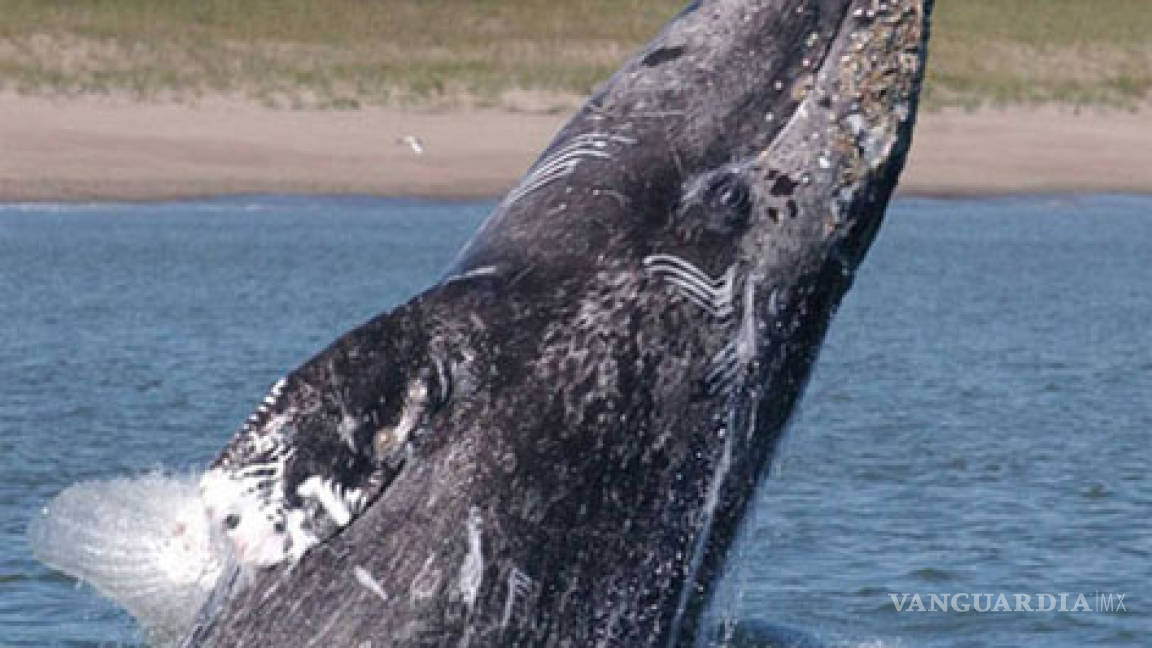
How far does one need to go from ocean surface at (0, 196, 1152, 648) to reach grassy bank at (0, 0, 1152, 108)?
24.1 feet

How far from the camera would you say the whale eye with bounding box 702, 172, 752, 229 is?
448 centimetres

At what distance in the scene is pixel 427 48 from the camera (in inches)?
1720

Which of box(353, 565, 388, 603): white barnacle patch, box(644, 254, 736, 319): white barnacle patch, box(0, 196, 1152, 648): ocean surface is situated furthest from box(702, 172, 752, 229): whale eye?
box(353, 565, 388, 603): white barnacle patch

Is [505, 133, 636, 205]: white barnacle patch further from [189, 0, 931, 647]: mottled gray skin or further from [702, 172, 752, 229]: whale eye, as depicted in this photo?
[702, 172, 752, 229]: whale eye

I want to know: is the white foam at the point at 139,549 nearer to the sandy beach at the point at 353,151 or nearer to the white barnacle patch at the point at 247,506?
the white barnacle patch at the point at 247,506

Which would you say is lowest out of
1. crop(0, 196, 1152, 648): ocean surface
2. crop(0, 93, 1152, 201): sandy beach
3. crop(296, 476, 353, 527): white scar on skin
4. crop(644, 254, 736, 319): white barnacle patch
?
crop(0, 93, 1152, 201): sandy beach

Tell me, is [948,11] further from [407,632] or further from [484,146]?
[407,632]

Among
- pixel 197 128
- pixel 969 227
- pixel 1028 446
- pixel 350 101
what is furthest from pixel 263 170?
pixel 1028 446

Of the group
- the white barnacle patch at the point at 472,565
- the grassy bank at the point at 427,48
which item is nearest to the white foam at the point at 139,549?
the white barnacle patch at the point at 472,565

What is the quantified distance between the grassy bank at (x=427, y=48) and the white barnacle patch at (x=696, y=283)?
3278 cm

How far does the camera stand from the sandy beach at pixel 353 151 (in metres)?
31.9

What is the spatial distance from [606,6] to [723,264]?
145 feet

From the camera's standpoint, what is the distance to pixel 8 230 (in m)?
28.1

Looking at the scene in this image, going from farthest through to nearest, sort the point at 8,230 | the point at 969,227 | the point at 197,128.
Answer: the point at 197,128 → the point at 969,227 → the point at 8,230
